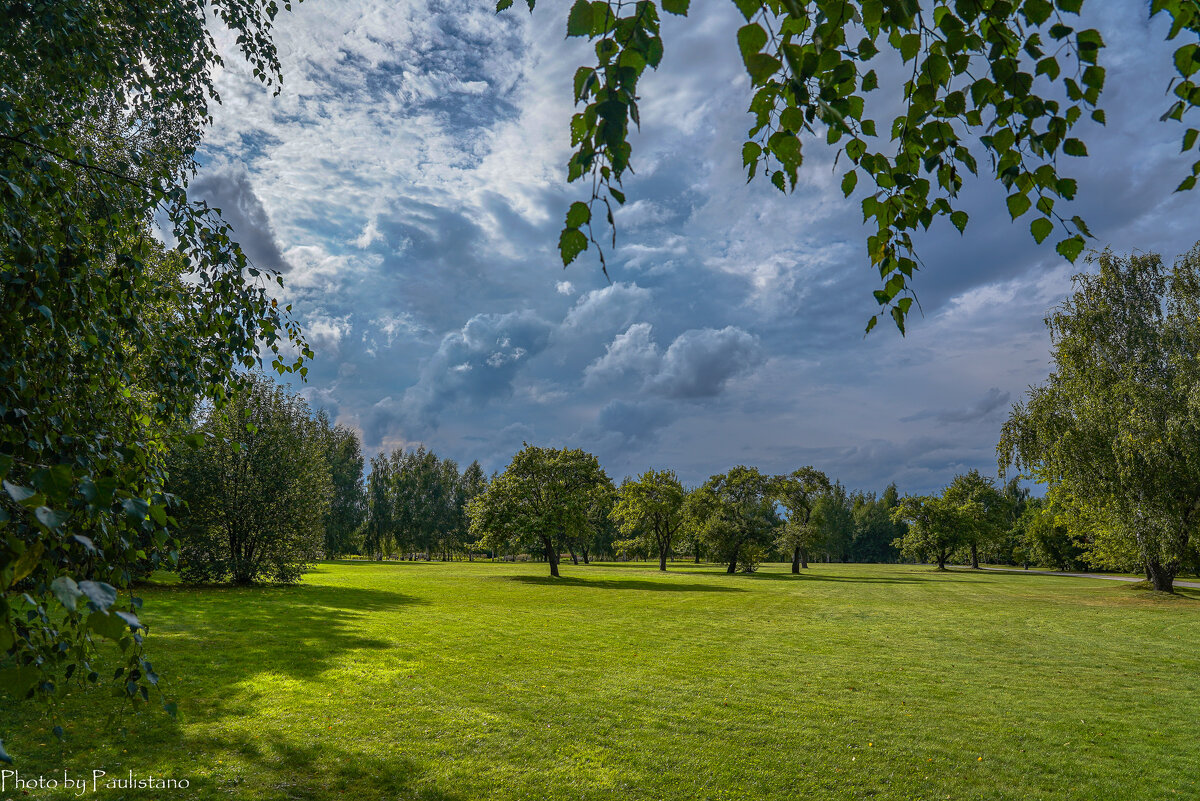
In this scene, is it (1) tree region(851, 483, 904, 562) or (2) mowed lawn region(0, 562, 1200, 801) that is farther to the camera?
(1) tree region(851, 483, 904, 562)

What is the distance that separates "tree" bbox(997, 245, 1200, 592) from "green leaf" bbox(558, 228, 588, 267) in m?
31.9

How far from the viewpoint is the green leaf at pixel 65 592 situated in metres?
1.45

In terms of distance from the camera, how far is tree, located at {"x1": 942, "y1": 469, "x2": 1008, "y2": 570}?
6125 centimetres

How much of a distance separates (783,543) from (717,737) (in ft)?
132

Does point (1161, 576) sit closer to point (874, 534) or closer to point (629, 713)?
point (629, 713)

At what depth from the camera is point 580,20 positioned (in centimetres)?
194

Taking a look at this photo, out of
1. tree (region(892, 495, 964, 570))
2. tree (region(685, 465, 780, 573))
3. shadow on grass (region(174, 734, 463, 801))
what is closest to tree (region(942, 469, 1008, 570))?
tree (region(892, 495, 964, 570))

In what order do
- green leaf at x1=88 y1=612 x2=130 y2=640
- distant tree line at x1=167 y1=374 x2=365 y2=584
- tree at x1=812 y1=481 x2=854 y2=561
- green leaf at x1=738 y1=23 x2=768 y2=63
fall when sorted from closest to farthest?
1. green leaf at x1=88 y1=612 x2=130 y2=640
2. green leaf at x1=738 y1=23 x2=768 y2=63
3. distant tree line at x1=167 y1=374 x2=365 y2=584
4. tree at x1=812 y1=481 x2=854 y2=561

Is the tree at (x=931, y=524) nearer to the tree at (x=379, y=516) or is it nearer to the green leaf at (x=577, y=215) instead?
the tree at (x=379, y=516)

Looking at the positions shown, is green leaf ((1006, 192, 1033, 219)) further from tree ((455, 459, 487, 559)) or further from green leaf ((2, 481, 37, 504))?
tree ((455, 459, 487, 559))

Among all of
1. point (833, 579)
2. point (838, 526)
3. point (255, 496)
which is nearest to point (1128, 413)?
point (833, 579)

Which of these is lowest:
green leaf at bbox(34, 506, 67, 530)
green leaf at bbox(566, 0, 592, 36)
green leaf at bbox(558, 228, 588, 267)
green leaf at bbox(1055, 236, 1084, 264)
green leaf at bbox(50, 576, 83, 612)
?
green leaf at bbox(50, 576, 83, 612)

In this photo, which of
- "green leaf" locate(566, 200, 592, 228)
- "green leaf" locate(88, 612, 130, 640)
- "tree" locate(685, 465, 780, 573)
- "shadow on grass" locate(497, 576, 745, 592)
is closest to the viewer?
"green leaf" locate(88, 612, 130, 640)

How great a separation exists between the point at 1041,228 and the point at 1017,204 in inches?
6.1
